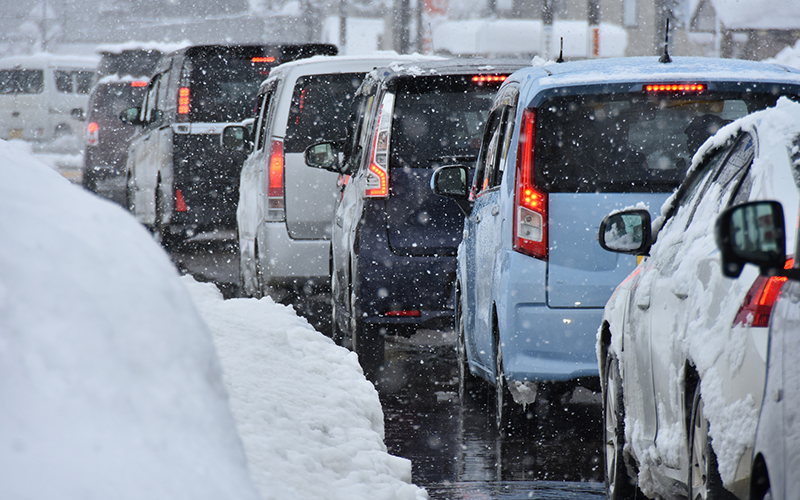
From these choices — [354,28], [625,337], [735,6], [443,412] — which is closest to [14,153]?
[625,337]

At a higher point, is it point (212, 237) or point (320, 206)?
point (320, 206)

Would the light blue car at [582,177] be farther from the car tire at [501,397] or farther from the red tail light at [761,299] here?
the red tail light at [761,299]

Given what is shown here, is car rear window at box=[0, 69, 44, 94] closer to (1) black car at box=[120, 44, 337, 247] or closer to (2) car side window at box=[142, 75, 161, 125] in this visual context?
(2) car side window at box=[142, 75, 161, 125]

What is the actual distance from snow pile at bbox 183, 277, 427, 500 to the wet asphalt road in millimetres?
625

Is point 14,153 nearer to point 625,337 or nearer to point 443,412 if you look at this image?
point 625,337

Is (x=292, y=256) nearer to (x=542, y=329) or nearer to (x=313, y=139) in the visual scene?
(x=313, y=139)

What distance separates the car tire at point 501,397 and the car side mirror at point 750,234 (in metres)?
3.43

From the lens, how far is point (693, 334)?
146 inches

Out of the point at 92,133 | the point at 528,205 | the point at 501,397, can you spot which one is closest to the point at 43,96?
the point at 92,133

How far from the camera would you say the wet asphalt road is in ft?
18.9

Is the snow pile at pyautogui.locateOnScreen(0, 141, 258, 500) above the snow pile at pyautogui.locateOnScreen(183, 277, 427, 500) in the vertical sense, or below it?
above

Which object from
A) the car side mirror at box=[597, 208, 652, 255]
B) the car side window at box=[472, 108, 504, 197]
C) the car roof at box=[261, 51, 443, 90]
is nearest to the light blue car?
the car side window at box=[472, 108, 504, 197]

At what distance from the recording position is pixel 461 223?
8117 mm

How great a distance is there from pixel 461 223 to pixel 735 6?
4052 cm
